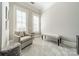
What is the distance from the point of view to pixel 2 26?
135 cm

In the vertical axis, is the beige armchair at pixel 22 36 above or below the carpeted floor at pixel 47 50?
above

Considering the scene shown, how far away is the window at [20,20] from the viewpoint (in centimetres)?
156

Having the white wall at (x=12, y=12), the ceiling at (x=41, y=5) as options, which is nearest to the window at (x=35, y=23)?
the white wall at (x=12, y=12)

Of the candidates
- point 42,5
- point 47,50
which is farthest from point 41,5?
point 47,50

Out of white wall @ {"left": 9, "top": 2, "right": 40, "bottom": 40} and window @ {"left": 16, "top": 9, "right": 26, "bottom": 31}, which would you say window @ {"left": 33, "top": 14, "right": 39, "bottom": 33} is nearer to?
white wall @ {"left": 9, "top": 2, "right": 40, "bottom": 40}

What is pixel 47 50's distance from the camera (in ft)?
6.03

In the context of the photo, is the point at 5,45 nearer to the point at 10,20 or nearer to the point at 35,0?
the point at 10,20

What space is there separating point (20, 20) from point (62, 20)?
113 centimetres

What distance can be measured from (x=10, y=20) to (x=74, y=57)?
1.81 meters

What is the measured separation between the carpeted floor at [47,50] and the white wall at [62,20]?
28 centimetres

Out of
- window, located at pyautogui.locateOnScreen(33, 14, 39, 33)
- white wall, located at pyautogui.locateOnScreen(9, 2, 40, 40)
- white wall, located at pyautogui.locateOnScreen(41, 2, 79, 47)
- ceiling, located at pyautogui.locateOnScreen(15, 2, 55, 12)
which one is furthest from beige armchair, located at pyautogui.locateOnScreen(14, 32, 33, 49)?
ceiling, located at pyautogui.locateOnScreen(15, 2, 55, 12)

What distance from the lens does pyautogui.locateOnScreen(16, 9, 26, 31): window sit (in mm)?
1559

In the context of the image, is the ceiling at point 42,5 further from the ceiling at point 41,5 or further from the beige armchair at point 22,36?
the beige armchair at point 22,36

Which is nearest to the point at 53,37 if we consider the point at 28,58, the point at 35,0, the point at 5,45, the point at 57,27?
the point at 57,27
